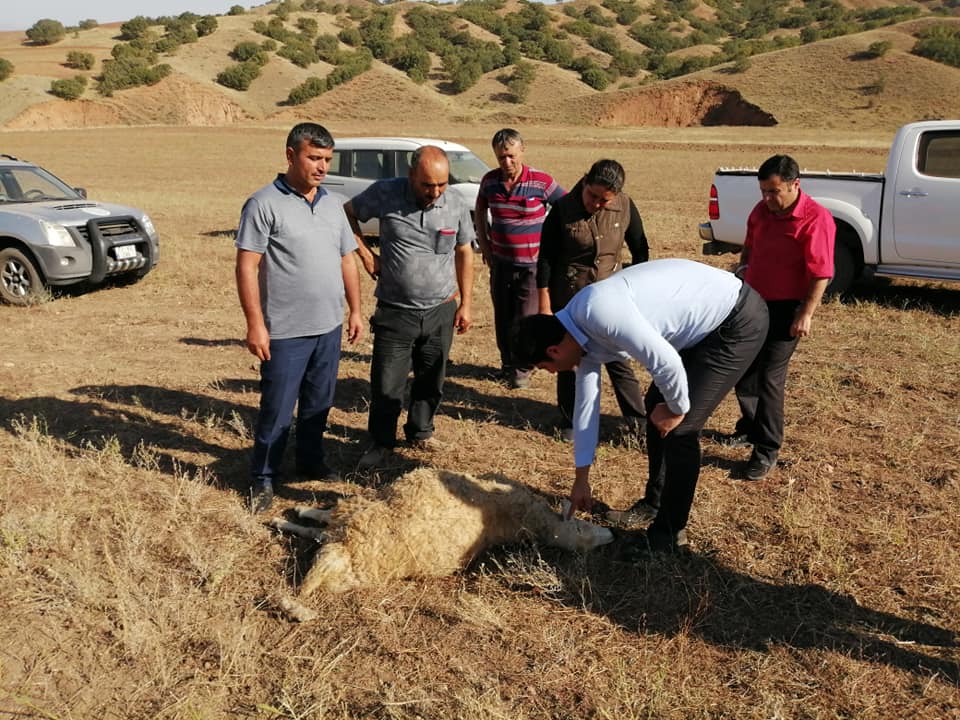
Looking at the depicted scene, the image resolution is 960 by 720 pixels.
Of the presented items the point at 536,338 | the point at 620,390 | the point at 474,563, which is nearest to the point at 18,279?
the point at 620,390

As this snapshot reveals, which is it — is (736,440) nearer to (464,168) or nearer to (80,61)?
(464,168)

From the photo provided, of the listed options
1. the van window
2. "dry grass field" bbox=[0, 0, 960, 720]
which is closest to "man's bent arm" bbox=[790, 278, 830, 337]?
"dry grass field" bbox=[0, 0, 960, 720]

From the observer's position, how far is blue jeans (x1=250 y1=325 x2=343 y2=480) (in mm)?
4215

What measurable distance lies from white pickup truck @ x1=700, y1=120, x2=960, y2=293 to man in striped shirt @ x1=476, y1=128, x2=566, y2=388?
165 inches

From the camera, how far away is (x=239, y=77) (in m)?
60.2

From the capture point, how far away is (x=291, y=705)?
2.85 metres

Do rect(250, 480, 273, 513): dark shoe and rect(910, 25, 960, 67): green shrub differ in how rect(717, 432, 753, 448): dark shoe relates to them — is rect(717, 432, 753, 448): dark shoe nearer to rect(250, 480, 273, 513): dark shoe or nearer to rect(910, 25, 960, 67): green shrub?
rect(250, 480, 273, 513): dark shoe

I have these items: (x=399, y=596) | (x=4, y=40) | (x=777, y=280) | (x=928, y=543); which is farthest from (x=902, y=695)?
(x=4, y=40)


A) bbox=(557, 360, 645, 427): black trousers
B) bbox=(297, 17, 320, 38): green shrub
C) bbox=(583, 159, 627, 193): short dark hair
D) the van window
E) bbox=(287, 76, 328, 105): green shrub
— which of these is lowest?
bbox=(557, 360, 645, 427): black trousers

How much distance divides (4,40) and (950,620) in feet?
326

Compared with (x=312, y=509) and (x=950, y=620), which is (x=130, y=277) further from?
(x=950, y=620)

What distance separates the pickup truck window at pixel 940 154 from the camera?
815 centimetres

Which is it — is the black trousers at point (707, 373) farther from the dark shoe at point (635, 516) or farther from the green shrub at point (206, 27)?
the green shrub at point (206, 27)

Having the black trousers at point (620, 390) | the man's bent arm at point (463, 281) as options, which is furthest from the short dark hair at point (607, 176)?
the black trousers at point (620, 390)
